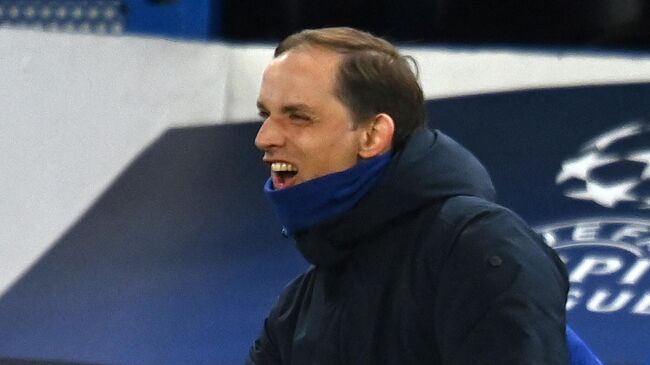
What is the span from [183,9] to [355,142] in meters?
2.34

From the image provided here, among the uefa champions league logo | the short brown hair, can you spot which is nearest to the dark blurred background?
the uefa champions league logo

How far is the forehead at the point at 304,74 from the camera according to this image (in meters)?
1.48

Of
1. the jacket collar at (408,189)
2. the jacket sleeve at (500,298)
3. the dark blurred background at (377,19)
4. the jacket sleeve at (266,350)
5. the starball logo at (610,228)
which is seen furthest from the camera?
the dark blurred background at (377,19)

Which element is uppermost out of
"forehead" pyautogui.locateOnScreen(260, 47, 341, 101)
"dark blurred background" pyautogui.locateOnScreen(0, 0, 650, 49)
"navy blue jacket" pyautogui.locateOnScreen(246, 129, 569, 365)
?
"forehead" pyautogui.locateOnScreen(260, 47, 341, 101)

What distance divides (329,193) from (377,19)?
2.32 m

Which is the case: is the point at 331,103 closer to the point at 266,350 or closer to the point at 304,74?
the point at 304,74

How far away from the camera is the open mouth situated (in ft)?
4.96

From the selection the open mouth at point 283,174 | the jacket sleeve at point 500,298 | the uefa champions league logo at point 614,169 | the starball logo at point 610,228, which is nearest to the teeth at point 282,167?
the open mouth at point 283,174

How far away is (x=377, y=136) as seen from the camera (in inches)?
59.7

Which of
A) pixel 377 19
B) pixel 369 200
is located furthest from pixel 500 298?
pixel 377 19

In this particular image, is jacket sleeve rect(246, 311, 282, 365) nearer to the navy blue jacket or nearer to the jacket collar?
the navy blue jacket

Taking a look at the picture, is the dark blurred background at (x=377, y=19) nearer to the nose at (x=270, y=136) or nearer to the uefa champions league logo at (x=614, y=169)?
the uefa champions league logo at (x=614, y=169)

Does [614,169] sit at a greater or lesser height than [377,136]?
lesser

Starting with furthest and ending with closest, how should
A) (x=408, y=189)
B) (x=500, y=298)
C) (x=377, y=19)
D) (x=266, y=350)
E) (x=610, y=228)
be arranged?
(x=377, y=19), (x=610, y=228), (x=266, y=350), (x=408, y=189), (x=500, y=298)
